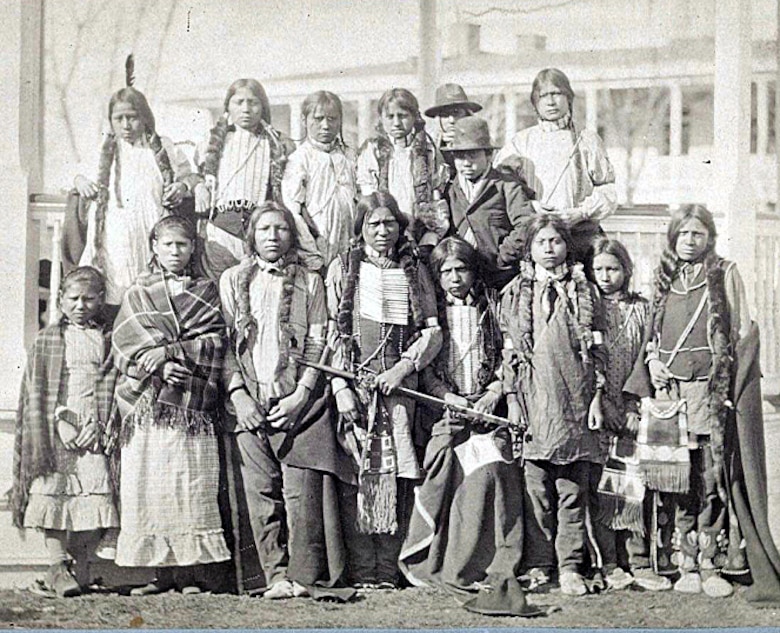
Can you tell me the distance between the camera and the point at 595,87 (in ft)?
19.5

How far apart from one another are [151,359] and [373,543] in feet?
4.03

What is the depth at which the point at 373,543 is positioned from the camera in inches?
229

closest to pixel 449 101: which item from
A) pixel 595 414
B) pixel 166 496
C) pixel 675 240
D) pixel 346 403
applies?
pixel 675 240

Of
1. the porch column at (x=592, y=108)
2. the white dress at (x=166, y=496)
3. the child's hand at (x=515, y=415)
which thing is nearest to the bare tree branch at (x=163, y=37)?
the white dress at (x=166, y=496)

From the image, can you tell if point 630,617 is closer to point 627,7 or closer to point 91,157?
Result: point 627,7

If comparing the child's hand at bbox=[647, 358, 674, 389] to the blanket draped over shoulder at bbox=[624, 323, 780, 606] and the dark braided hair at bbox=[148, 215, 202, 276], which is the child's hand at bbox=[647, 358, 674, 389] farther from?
the dark braided hair at bbox=[148, 215, 202, 276]

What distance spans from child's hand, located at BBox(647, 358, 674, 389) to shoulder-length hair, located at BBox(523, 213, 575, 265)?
0.57 m

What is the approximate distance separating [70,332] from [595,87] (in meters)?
2.51

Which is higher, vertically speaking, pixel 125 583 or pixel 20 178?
pixel 20 178

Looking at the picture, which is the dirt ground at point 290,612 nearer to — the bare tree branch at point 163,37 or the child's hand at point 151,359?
the child's hand at point 151,359

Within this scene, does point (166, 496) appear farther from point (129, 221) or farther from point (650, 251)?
point (650, 251)

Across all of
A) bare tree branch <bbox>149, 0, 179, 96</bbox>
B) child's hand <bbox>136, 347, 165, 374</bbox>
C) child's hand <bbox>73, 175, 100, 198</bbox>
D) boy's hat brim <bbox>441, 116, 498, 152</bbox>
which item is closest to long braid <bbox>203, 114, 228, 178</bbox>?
bare tree branch <bbox>149, 0, 179, 96</bbox>

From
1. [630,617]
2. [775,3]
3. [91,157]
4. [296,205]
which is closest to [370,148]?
[296,205]

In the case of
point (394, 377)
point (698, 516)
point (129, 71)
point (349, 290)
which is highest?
point (129, 71)
